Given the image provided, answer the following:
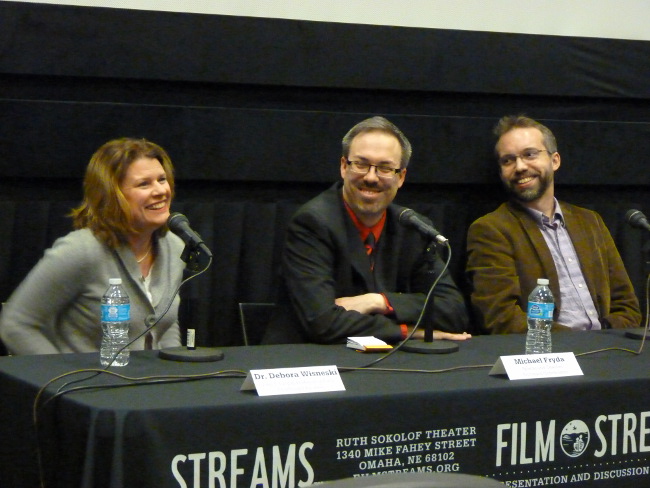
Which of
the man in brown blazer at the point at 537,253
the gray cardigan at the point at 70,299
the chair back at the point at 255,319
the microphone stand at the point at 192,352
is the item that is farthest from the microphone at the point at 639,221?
the gray cardigan at the point at 70,299

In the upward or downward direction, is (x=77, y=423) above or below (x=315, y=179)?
below

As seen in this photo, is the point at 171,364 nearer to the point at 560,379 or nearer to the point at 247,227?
the point at 560,379

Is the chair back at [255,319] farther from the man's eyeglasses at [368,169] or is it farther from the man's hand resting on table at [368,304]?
the man's eyeglasses at [368,169]

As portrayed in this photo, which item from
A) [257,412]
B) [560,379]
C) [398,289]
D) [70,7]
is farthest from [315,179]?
[257,412]

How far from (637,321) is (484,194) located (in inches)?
33.2

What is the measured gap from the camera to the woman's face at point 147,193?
3.00 meters

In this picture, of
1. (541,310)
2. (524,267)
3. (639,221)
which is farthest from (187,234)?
(524,267)

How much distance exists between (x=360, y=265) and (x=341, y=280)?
80 millimetres

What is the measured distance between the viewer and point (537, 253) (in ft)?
12.5

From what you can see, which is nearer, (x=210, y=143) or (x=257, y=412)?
(x=257, y=412)

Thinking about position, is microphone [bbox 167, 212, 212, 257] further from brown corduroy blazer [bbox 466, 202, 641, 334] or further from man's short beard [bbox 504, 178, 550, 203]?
man's short beard [bbox 504, 178, 550, 203]

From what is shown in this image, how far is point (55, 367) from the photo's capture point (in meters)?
2.37

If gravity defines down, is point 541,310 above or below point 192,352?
above

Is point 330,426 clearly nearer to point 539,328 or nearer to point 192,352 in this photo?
point 192,352
